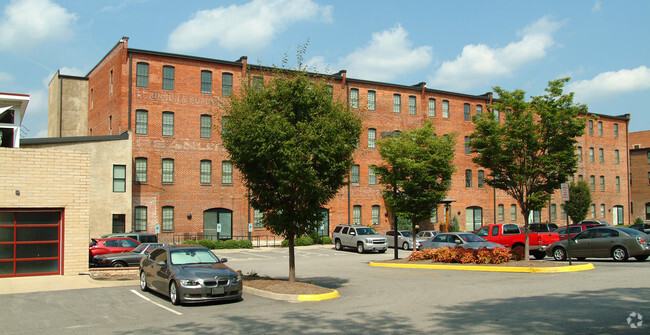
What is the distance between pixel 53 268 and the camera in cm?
1925

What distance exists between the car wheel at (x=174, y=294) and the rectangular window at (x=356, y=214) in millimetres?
32655

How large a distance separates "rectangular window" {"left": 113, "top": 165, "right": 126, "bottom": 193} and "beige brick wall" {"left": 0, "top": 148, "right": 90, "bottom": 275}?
15.4 meters

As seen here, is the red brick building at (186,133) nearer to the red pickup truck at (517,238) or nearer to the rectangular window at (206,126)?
the rectangular window at (206,126)

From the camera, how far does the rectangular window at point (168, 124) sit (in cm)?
3784

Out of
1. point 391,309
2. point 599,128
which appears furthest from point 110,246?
point 599,128

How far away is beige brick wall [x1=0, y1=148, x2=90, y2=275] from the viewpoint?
1833 centimetres

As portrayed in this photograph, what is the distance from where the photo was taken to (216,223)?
39.1 metres

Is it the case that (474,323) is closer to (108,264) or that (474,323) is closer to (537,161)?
(537,161)

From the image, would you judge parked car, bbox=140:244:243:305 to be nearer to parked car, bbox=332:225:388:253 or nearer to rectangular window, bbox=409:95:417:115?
parked car, bbox=332:225:388:253

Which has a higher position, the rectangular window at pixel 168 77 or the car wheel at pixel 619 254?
the rectangular window at pixel 168 77

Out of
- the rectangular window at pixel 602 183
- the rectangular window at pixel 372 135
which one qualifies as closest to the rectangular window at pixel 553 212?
the rectangular window at pixel 602 183

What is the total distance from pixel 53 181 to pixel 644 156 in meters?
68.5

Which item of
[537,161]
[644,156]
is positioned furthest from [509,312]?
[644,156]

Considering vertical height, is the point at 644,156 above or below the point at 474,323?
above
